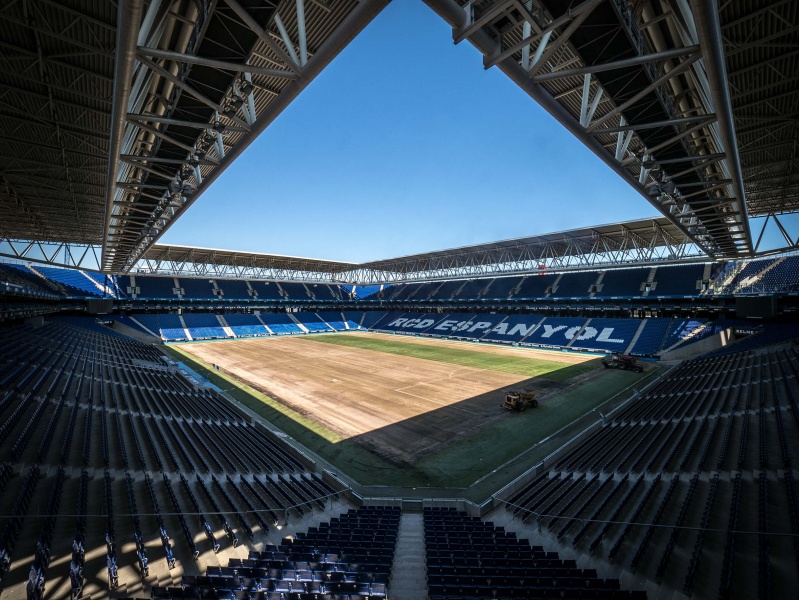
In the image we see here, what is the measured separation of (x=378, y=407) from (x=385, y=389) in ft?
13.3

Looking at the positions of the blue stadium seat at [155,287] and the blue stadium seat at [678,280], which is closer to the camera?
the blue stadium seat at [678,280]

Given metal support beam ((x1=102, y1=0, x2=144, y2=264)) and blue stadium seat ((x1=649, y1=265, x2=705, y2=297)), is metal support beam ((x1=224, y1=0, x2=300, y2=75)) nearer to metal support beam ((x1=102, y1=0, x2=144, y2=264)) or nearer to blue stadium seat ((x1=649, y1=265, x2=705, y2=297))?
metal support beam ((x1=102, y1=0, x2=144, y2=264))

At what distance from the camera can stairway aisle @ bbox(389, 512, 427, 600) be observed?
6789mm

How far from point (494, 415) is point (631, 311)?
1375 inches

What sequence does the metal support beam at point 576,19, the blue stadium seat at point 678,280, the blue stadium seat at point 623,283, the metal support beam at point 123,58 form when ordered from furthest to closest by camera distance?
the blue stadium seat at point 623,283 < the blue stadium seat at point 678,280 < the metal support beam at point 576,19 < the metal support beam at point 123,58

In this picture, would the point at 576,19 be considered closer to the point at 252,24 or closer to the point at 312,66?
the point at 312,66

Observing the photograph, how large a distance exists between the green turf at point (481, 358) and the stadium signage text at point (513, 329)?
6.64m

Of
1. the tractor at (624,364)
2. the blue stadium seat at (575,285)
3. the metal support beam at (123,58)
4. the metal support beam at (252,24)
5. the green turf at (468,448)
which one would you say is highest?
the blue stadium seat at (575,285)

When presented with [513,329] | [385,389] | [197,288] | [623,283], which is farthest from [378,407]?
[197,288]

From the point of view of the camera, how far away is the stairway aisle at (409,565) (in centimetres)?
679

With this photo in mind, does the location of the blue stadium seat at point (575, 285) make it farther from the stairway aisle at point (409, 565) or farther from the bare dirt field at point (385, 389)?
the stairway aisle at point (409, 565)

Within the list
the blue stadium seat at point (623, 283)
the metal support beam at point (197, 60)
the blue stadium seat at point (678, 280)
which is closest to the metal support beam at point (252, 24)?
the metal support beam at point (197, 60)

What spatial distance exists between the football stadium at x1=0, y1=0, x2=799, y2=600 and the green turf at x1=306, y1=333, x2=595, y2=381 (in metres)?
3.13

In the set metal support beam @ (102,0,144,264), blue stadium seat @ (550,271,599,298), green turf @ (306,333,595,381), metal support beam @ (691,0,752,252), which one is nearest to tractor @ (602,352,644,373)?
green turf @ (306,333,595,381)
